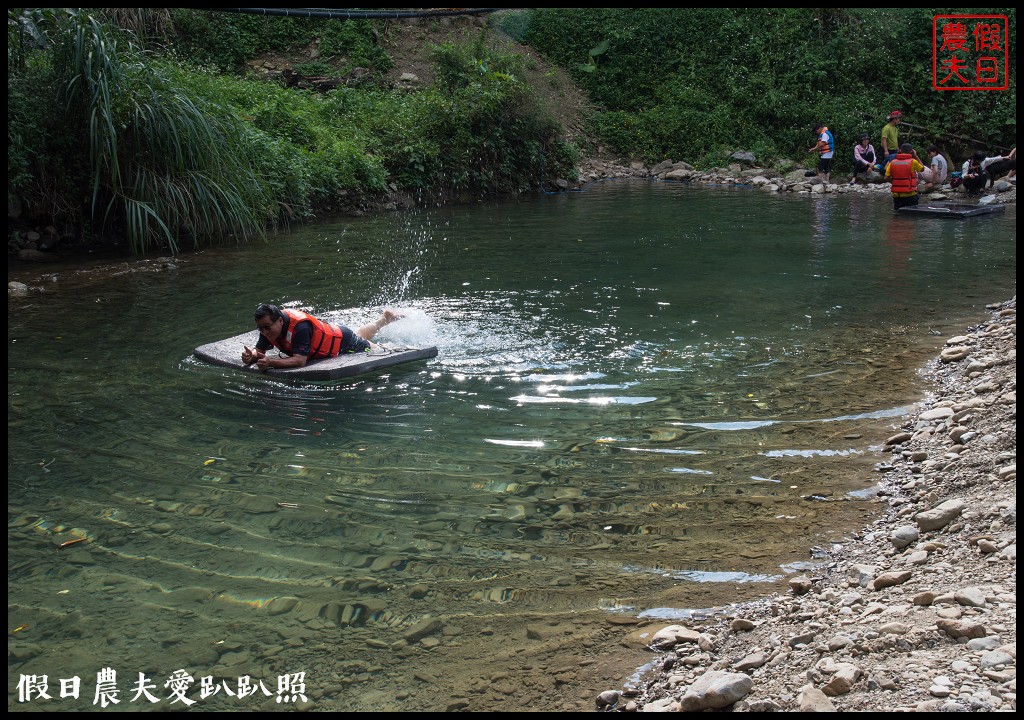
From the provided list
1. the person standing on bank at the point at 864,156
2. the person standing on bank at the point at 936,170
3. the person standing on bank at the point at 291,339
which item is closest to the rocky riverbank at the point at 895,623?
the person standing on bank at the point at 291,339

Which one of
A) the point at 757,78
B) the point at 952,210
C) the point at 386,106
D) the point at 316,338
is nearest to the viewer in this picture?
the point at 316,338

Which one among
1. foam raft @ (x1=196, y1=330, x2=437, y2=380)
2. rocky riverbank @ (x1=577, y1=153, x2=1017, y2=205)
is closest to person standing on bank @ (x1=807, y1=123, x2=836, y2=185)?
rocky riverbank @ (x1=577, y1=153, x2=1017, y2=205)

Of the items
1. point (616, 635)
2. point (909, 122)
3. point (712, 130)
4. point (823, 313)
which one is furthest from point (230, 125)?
point (909, 122)

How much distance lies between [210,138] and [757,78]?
56.9ft

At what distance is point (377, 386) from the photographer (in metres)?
6.92

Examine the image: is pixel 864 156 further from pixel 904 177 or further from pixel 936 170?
pixel 904 177

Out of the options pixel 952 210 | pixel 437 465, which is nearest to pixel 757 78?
pixel 952 210

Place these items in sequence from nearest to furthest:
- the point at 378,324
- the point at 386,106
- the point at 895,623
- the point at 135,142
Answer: the point at 895,623
the point at 378,324
the point at 135,142
the point at 386,106

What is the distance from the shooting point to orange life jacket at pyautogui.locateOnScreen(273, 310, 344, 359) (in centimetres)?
701

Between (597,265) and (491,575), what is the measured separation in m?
8.10

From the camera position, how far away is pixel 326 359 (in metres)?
7.17

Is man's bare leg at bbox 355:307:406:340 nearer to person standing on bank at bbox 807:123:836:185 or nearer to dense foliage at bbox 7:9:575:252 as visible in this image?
dense foliage at bbox 7:9:575:252

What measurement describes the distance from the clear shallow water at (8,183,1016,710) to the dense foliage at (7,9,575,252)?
1.96 m

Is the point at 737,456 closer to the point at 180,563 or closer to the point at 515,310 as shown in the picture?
the point at 180,563
